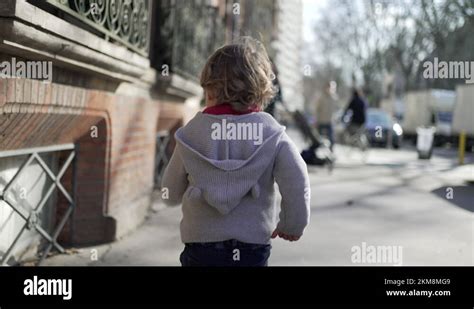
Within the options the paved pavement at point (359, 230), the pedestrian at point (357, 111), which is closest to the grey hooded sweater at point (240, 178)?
the paved pavement at point (359, 230)

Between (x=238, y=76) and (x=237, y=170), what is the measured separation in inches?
15.5

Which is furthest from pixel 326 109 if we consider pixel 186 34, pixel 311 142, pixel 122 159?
pixel 122 159

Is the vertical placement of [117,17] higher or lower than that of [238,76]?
higher

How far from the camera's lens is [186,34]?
29.2 ft

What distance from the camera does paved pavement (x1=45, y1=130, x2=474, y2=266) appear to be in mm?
5273

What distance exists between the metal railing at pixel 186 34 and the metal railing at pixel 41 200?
8.86 feet

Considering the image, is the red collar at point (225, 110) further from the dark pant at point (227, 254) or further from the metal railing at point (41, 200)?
the metal railing at point (41, 200)

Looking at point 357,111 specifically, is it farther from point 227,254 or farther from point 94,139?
point 227,254

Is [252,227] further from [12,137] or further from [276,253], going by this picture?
[276,253]
